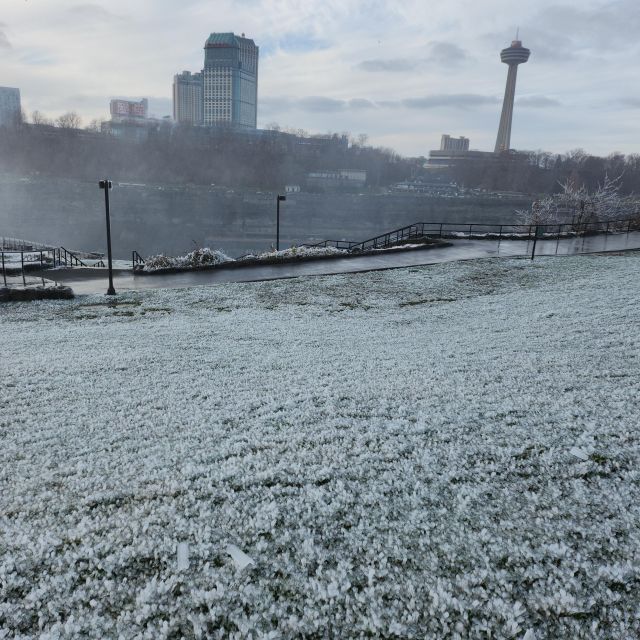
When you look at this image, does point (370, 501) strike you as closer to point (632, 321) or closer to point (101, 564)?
point (101, 564)

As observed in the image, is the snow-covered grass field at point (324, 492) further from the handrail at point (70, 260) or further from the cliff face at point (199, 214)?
the cliff face at point (199, 214)

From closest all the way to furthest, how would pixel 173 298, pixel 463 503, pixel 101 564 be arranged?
pixel 101 564 < pixel 463 503 < pixel 173 298

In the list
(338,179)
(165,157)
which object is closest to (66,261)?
(338,179)

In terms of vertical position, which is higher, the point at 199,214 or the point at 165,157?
the point at 165,157

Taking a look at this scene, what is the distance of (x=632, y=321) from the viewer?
10453 mm

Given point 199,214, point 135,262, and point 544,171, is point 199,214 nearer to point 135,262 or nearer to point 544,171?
point 135,262

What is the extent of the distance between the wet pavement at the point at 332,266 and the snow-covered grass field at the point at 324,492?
925cm

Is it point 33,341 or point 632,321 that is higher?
point 632,321

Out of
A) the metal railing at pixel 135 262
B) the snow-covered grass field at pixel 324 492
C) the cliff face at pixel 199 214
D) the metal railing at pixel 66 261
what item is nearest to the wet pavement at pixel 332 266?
the metal railing at pixel 135 262

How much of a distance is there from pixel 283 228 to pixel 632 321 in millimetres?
76927

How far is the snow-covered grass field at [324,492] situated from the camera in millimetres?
3295

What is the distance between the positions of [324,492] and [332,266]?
17.0 metres

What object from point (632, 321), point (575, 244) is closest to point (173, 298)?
point (632, 321)

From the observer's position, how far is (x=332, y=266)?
21.0 meters
